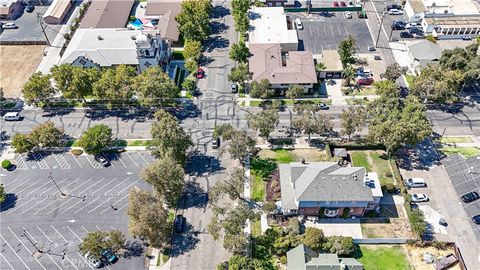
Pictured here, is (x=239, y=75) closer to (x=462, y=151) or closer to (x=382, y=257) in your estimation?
(x=382, y=257)

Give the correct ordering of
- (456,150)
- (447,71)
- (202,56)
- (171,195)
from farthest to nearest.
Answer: (202,56)
(447,71)
(456,150)
(171,195)

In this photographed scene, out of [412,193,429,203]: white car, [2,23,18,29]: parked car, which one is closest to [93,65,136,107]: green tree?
[2,23,18,29]: parked car

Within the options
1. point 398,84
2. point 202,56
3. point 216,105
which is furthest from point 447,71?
point 202,56

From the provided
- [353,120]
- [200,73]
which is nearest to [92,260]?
[200,73]

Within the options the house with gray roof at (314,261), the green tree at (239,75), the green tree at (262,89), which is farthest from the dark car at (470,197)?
the green tree at (239,75)

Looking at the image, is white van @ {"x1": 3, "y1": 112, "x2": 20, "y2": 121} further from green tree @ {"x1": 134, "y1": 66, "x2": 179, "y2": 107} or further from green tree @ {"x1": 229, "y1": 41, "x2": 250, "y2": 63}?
green tree @ {"x1": 229, "y1": 41, "x2": 250, "y2": 63}

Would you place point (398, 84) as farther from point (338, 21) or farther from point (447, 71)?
point (338, 21)

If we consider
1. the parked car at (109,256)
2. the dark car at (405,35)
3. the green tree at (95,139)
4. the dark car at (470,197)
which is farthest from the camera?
the dark car at (405,35)

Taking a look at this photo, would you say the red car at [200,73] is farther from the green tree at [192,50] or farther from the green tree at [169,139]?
the green tree at [169,139]
